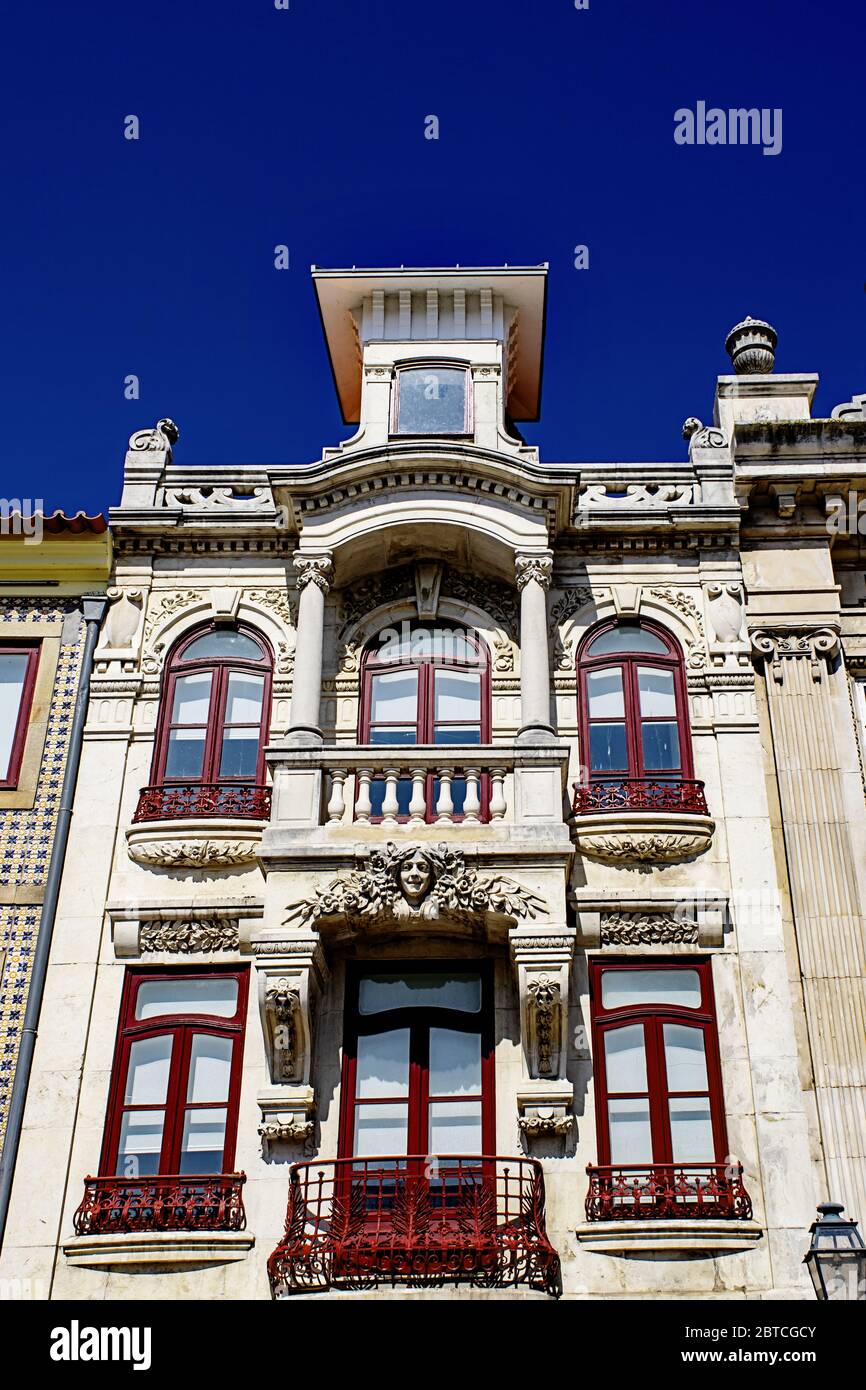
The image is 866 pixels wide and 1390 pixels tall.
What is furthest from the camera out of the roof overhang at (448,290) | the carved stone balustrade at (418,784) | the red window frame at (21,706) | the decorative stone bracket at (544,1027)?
the roof overhang at (448,290)

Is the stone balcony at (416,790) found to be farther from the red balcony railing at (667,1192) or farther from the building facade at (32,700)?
the red balcony railing at (667,1192)

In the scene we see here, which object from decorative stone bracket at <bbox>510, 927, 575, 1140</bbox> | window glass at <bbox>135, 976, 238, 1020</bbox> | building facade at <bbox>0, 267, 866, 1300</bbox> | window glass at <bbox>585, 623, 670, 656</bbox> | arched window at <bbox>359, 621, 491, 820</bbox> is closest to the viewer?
building facade at <bbox>0, 267, 866, 1300</bbox>

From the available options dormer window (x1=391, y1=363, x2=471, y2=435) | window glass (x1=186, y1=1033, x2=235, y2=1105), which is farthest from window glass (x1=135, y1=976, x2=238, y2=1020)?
dormer window (x1=391, y1=363, x2=471, y2=435)

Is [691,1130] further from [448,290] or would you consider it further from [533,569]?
[448,290]

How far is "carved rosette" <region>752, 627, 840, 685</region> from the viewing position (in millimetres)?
17047

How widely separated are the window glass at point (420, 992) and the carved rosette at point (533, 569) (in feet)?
14.4

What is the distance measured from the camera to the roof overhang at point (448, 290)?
19.6 metres

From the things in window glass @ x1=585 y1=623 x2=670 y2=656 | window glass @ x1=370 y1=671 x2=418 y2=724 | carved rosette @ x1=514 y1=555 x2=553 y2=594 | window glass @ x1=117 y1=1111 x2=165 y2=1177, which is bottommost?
window glass @ x1=117 y1=1111 x2=165 y2=1177

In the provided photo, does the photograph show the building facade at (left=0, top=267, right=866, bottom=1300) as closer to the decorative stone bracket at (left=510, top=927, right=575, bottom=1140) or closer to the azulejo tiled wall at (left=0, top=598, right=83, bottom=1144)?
the decorative stone bracket at (left=510, top=927, right=575, bottom=1140)

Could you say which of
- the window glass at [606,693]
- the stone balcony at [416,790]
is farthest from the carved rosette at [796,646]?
the stone balcony at [416,790]

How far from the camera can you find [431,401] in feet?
62.5

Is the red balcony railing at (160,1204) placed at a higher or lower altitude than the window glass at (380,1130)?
lower

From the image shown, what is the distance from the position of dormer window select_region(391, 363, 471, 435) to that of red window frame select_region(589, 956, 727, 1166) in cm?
695
